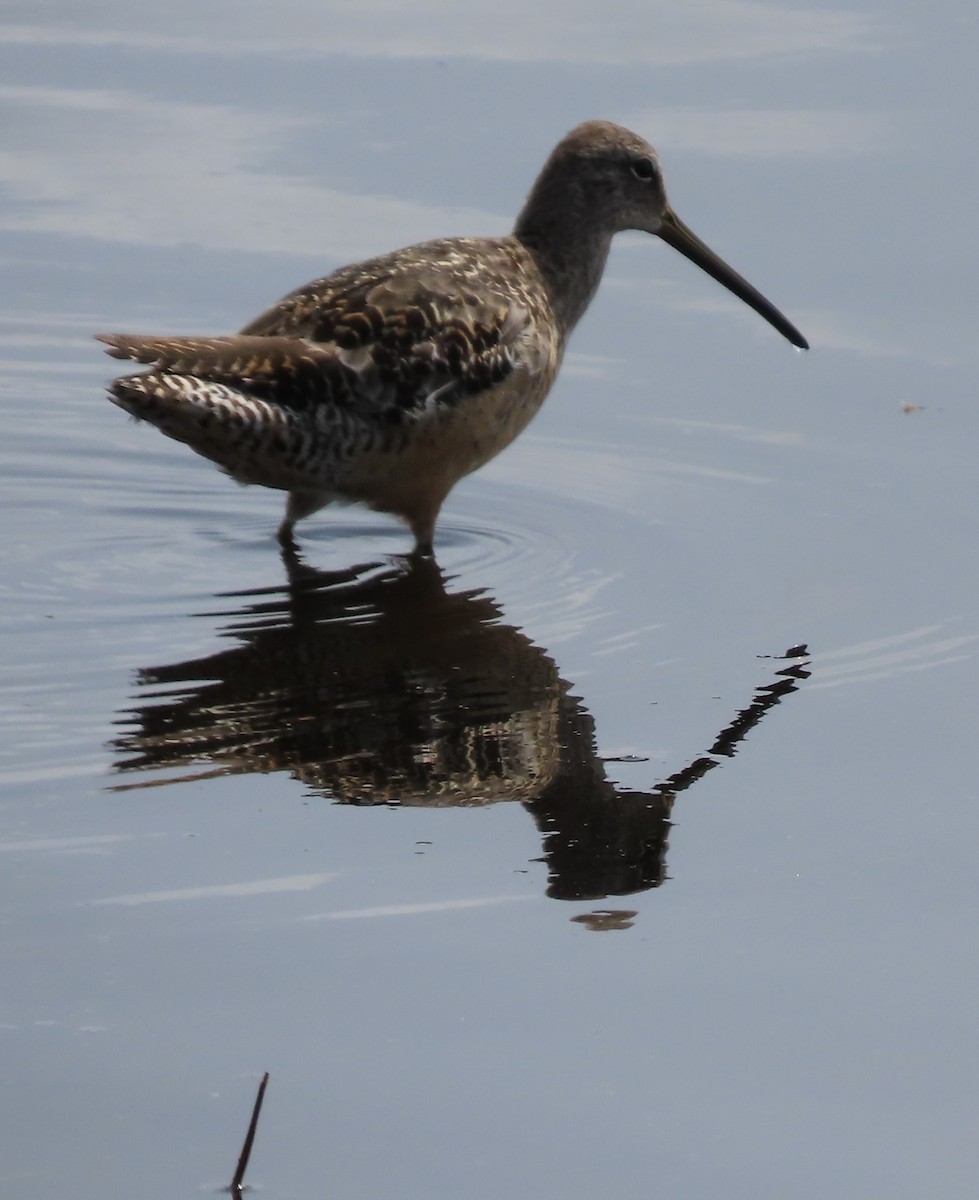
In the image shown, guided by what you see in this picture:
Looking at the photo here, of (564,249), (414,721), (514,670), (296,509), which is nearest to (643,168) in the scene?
(564,249)

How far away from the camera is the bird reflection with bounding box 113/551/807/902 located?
17.2ft

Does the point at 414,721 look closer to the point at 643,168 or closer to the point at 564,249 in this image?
the point at 564,249

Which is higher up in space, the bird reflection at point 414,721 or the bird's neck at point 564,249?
the bird's neck at point 564,249

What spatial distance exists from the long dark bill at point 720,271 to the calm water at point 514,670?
0.17 m

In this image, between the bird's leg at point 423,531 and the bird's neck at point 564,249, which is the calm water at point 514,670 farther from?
the bird's neck at point 564,249

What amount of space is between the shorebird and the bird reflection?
1.54 feet

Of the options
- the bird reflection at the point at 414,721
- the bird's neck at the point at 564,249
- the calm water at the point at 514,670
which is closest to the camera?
the calm water at the point at 514,670

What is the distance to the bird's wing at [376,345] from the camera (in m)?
6.88

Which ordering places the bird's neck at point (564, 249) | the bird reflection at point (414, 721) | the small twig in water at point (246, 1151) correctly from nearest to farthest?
the small twig in water at point (246, 1151) → the bird reflection at point (414, 721) → the bird's neck at point (564, 249)

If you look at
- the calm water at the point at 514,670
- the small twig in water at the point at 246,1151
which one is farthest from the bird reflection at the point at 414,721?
the small twig in water at the point at 246,1151

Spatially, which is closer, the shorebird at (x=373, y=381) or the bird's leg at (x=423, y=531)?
the shorebird at (x=373, y=381)

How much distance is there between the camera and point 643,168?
8234 mm

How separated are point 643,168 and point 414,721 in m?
3.11

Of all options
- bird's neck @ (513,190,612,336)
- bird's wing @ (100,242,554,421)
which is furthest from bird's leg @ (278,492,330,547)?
bird's neck @ (513,190,612,336)
